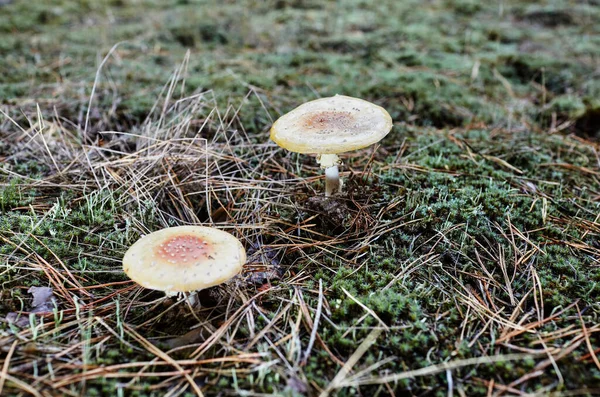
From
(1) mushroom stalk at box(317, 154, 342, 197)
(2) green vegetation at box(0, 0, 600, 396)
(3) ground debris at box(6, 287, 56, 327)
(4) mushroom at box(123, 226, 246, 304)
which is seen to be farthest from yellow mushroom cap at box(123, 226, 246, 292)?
(1) mushroom stalk at box(317, 154, 342, 197)

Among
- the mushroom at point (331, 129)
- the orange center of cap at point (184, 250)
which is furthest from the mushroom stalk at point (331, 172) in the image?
the orange center of cap at point (184, 250)

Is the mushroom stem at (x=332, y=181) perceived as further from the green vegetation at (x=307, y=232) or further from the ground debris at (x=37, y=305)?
the ground debris at (x=37, y=305)

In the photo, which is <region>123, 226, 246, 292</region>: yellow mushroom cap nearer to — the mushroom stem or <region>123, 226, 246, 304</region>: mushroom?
<region>123, 226, 246, 304</region>: mushroom

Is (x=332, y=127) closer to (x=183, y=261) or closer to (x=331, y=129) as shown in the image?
(x=331, y=129)

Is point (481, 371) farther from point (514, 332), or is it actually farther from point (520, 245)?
point (520, 245)

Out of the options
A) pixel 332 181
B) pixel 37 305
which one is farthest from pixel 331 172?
pixel 37 305

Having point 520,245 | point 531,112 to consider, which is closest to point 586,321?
point 520,245
